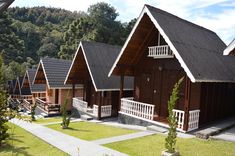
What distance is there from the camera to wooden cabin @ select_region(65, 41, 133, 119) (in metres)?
19.1

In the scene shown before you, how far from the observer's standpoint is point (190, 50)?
46.0ft

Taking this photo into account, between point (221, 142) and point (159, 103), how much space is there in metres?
5.52

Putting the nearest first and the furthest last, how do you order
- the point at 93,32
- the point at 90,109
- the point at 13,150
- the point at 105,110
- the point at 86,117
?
1. the point at 13,150
2. the point at 105,110
3. the point at 86,117
4. the point at 90,109
5. the point at 93,32

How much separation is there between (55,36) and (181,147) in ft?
227

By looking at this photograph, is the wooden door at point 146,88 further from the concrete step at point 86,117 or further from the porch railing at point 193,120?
the concrete step at point 86,117

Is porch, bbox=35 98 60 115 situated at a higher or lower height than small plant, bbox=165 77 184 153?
lower

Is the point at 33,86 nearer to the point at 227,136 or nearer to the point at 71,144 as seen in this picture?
the point at 71,144

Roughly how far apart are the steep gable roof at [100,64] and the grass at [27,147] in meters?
6.95

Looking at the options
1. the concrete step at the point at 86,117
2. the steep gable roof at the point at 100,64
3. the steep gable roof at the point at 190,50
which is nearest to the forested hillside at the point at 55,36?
the steep gable roof at the point at 100,64

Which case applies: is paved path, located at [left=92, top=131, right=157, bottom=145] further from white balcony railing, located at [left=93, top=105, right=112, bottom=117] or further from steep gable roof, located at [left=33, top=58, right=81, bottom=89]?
steep gable roof, located at [left=33, top=58, right=81, bottom=89]

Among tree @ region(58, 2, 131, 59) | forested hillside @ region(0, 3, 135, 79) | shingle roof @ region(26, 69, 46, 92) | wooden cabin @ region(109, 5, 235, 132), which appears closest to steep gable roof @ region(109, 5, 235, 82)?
wooden cabin @ region(109, 5, 235, 132)

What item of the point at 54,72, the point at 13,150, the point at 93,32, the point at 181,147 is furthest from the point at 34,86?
the point at 181,147

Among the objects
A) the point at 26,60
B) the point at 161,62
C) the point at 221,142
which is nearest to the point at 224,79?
the point at 161,62

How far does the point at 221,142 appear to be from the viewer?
10.9 metres
